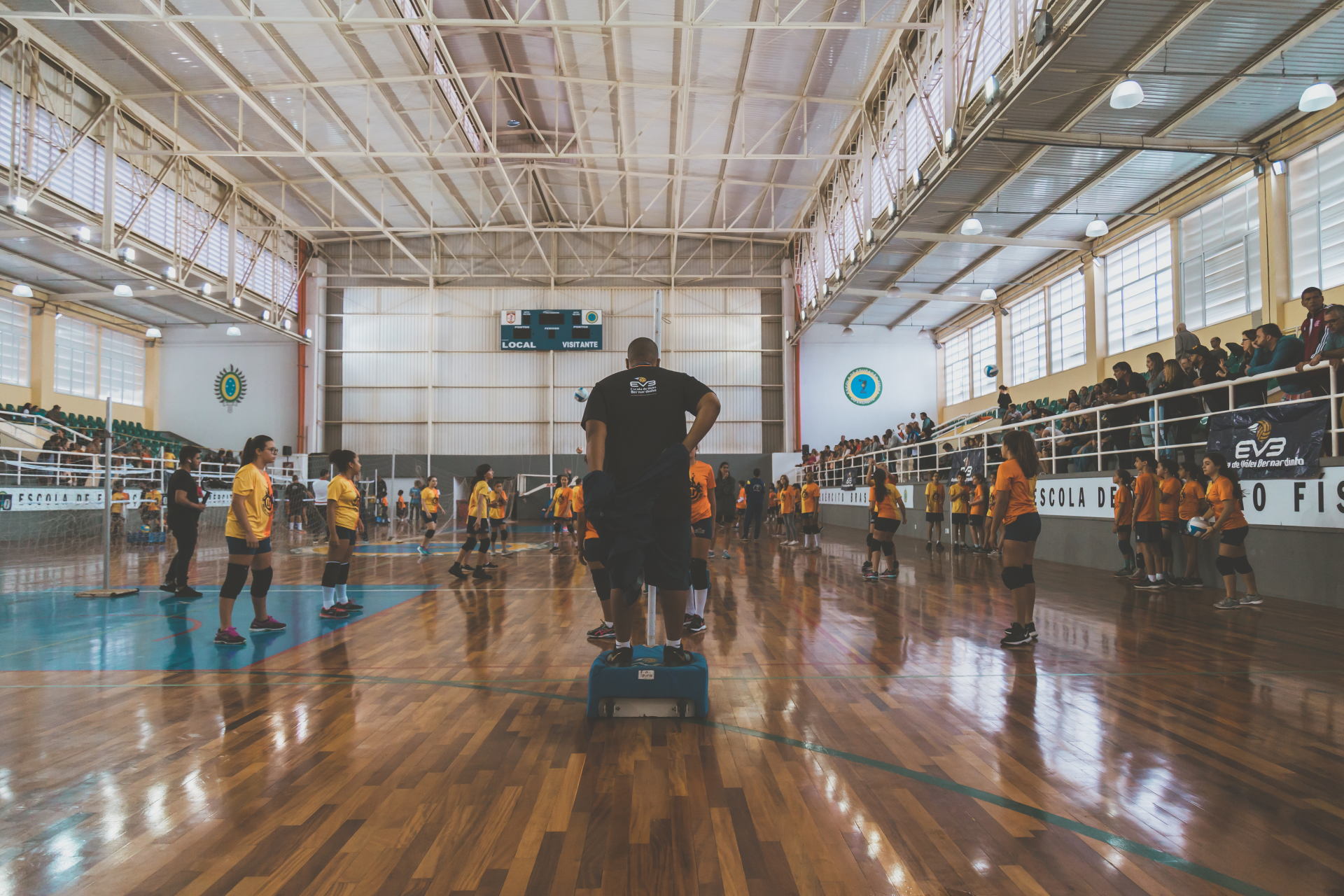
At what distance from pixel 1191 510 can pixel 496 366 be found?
25.5 m

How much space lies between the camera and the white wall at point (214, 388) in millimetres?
30094

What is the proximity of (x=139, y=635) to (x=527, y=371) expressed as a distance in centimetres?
2451

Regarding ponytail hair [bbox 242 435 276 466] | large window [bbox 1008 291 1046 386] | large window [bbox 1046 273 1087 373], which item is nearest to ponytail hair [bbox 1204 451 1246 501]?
ponytail hair [bbox 242 435 276 466]

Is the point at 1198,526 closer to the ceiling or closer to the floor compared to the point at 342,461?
closer to the floor

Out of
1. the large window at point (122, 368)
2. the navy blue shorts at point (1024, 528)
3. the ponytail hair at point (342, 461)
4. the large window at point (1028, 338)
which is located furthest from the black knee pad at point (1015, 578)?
the large window at point (122, 368)

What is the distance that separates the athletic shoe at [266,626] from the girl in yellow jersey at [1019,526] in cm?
577

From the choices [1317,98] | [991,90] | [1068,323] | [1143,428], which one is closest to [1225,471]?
[1143,428]

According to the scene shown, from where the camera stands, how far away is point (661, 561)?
383cm

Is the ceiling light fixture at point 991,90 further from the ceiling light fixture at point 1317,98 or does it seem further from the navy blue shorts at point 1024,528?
the navy blue shorts at point 1024,528

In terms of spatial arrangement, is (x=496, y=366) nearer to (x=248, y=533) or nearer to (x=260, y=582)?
(x=260, y=582)

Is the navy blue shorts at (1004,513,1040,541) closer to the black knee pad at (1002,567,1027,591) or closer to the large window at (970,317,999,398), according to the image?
the black knee pad at (1002,567,1027,591)

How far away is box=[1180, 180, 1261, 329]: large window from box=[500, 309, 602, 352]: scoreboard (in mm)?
18962

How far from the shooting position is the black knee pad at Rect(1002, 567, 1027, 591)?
5633 mm

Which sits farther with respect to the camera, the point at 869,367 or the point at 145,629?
the point at 869,367
